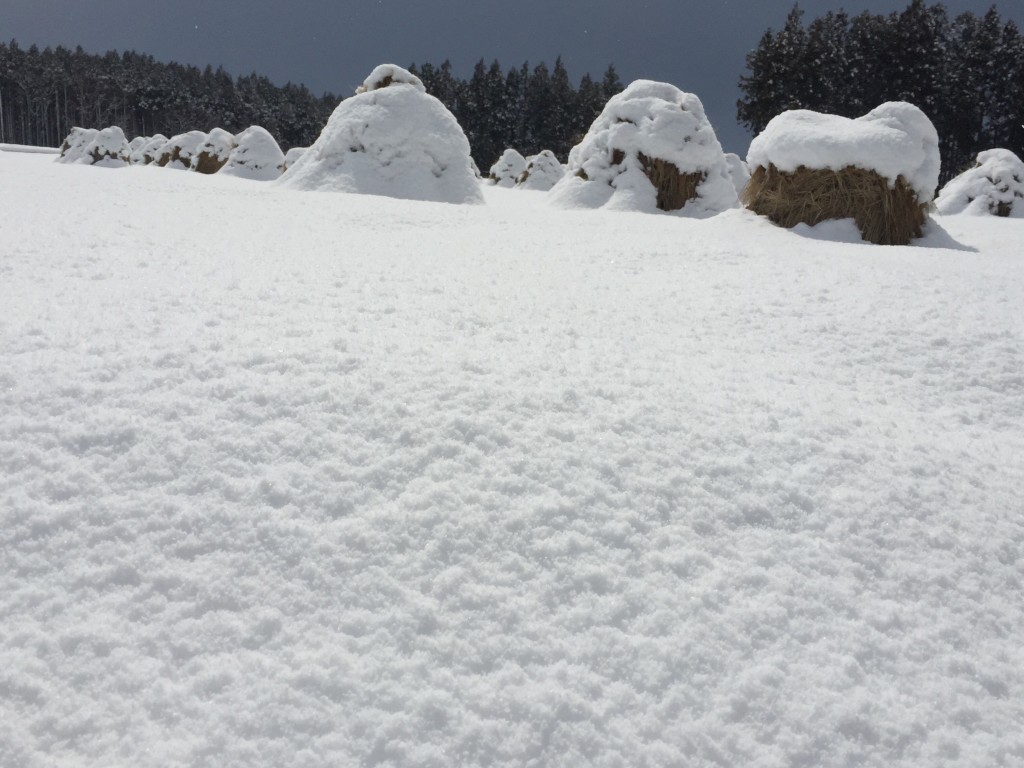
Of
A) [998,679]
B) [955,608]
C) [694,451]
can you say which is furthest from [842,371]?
[998,679]

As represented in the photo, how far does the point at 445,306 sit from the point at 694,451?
1.33 metres

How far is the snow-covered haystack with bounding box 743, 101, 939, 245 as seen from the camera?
17.6ft

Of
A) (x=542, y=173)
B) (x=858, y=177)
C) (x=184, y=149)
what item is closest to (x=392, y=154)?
(x=858, y=177)

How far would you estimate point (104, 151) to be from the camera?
57.5 ft

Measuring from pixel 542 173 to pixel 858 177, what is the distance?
13668 mm

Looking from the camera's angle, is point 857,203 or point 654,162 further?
point 654,162

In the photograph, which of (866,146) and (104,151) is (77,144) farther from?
(866,146)

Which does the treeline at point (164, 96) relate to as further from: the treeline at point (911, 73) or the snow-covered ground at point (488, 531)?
the snow-covered ground at point (488, 531)

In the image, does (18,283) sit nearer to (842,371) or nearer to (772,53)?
(842,371)

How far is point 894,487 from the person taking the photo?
6.10 feet

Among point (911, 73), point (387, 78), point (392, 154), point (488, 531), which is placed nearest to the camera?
point (488, 531)

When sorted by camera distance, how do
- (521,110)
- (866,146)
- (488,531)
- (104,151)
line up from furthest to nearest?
(521,110), (104,151), (866,146), (488,531)

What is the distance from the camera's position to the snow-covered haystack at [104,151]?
56.5 feet

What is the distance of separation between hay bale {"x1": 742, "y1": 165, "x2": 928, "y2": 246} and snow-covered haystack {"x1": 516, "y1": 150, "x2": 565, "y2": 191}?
1316cm
